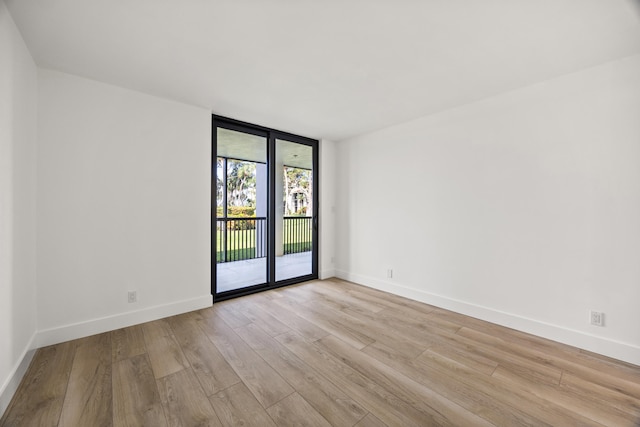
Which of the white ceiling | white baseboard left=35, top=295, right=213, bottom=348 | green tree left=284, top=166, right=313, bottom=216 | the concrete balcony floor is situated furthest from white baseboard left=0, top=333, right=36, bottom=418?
green tree left=284, top=166, right=313, bottom=216

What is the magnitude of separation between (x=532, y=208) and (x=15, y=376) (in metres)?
4.24

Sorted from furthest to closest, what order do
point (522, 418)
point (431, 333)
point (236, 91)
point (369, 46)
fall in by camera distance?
point (236, 91)
point (431, 333)
point (369, 46)
point (522, 418)

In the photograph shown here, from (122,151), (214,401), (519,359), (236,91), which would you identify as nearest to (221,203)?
(122,151)

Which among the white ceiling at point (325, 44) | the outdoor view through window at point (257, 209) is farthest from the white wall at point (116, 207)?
the outdoor view through window at point (257, 209)

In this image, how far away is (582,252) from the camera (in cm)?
213

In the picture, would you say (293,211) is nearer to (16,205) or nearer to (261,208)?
(261,208)

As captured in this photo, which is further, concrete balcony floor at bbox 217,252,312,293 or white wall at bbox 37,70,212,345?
concrete balcony floor at bbox 217,252,312,293

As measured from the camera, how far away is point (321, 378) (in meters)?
1.73

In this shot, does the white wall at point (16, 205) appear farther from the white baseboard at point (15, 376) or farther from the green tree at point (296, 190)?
the green tree at point (296, 190)

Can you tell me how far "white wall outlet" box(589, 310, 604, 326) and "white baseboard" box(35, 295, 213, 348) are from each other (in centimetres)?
371

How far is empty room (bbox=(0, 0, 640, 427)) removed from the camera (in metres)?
1.53

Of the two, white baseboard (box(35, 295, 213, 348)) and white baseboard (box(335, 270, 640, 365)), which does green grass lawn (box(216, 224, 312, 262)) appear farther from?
white baseboard (box(335, 270, 640, 365))

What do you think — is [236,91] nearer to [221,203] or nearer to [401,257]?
[401,257]

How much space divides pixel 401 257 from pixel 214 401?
2667 mm
